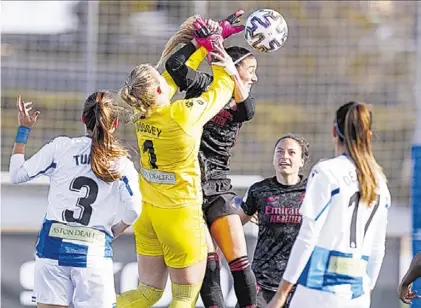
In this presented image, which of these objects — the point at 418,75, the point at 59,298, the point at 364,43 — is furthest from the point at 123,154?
the point at 364,43

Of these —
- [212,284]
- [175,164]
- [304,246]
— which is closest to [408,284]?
[304,246]

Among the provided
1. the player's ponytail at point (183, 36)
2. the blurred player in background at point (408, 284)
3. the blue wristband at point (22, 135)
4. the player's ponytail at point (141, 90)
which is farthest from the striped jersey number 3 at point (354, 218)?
the blue wristband at point (22, 135)

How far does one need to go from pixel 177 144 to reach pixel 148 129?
0.21 metres

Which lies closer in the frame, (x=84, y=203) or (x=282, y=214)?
(x=84, y=203)

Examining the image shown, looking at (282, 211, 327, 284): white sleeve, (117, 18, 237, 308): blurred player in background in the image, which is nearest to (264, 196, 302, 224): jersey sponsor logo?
(117, 18, 237, 308): blurred player in background

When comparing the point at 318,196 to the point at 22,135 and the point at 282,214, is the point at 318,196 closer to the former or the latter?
the point at 282,214

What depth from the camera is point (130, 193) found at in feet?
19.8

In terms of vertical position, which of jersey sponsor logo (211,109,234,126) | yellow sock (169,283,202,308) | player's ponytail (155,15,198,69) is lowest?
yellow sock (169,283,202,308)

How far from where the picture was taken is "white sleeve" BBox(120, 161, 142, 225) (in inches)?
237

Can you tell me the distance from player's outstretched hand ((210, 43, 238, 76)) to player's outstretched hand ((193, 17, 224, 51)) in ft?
0.25

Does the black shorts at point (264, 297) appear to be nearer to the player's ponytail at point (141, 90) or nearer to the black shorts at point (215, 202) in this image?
the black shorts at point (215, 202)

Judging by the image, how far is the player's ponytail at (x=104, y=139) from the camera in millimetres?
5973

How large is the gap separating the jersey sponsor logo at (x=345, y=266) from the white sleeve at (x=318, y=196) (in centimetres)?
27

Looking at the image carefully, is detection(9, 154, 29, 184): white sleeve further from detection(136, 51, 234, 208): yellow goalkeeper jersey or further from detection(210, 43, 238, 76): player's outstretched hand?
detection(210, 43, 238, 76): player's outstretched hand
